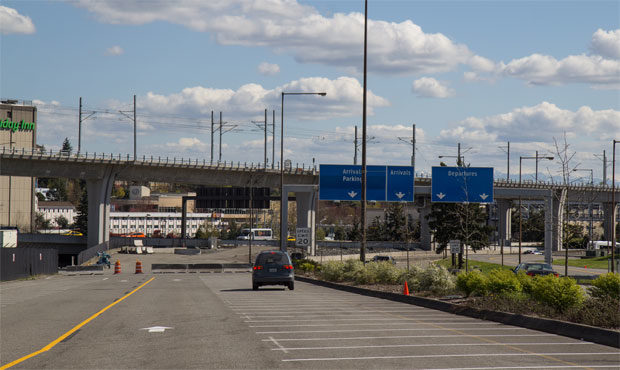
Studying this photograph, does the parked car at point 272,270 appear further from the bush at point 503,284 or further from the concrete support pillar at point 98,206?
the concrete support pillar at point 98,206

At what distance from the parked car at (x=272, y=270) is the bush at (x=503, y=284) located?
1191 cm

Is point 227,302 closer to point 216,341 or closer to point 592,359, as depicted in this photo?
point 216,341

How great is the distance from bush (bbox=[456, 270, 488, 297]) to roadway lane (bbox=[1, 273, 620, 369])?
169 centimetres

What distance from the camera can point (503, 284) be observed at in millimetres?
20562

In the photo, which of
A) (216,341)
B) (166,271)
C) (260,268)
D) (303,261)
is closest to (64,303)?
(260,268)

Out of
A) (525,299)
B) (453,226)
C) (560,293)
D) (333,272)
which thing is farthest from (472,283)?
(453,226)

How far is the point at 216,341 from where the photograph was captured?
45.8ft

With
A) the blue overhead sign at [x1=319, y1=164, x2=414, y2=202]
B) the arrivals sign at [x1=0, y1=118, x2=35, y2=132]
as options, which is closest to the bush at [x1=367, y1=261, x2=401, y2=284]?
the blue overhead sign at [x1=319, y1=164, x2=414, y2=202]

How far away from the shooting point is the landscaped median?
51.0ft

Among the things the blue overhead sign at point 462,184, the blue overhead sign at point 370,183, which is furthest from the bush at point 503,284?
the blue overhead sign at point 370,183

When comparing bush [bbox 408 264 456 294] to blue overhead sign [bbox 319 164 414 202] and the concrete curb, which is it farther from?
blue overhead sign [bbox 319 164 414 202]

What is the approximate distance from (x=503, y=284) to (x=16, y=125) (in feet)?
435

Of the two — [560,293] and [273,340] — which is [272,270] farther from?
[273,340]

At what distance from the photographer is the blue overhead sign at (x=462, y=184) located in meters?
53.0
